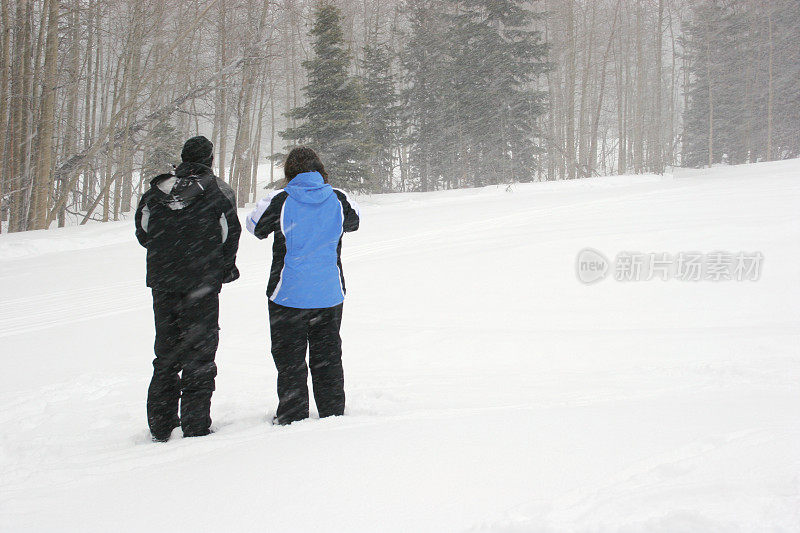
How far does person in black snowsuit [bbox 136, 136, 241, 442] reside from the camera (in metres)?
3.14

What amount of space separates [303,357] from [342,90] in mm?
20206

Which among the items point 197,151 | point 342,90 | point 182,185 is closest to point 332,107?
point 342,90

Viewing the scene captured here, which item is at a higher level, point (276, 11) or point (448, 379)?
point (276, 11)

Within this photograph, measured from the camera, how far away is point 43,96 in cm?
1364

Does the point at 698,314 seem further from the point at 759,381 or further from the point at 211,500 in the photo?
the point at 211,500

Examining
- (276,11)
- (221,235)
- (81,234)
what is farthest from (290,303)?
(276,11)

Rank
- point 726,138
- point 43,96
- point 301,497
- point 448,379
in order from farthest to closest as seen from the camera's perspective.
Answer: point 726,138 < point 43,96 < point 448,379 < point 301,497

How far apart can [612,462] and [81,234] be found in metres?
13.5

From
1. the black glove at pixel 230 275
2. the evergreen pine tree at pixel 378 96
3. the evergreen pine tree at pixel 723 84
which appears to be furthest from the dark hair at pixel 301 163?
the evergreen pine tree at pixel 723 84

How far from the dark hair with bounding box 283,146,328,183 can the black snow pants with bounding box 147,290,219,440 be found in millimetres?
846

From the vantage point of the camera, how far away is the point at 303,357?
3.38 m

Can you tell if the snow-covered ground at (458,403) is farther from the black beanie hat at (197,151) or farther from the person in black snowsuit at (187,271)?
the black beanie hat at (197,151)

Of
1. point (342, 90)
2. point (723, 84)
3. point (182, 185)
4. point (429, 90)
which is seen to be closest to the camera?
point (182, 185)

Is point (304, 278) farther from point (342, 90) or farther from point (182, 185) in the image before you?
point (342, 90)
